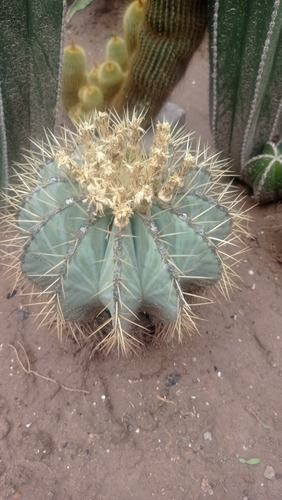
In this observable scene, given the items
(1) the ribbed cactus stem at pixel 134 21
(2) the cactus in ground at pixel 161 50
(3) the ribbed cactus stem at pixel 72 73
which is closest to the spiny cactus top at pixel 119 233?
(2) the cactus in ground at pixel 161 50

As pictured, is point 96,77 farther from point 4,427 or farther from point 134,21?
point 4,427

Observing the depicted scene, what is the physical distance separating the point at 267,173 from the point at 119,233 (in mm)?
937

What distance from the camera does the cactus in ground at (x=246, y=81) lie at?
1540 millimetres

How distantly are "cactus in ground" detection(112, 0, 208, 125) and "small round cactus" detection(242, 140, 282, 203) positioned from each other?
41cm

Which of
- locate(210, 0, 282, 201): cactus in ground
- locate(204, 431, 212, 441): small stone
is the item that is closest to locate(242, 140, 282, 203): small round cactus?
locate(210, 0, 282, 201): cactus in ground

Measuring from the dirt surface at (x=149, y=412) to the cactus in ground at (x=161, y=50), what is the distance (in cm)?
77

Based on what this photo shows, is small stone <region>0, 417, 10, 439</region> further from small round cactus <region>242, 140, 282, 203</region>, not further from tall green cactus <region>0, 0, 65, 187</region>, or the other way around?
small round cactus <region>242, 140, 282, 203</region>

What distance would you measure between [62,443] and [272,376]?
61cm

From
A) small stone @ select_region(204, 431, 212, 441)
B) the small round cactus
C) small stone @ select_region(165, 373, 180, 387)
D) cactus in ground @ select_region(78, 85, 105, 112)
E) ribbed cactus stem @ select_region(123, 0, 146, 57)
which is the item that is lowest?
small stone @ select_region(204, 431, 212, 441)

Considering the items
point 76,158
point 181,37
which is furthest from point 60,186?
point 181,37

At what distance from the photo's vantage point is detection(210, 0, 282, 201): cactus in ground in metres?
1.54

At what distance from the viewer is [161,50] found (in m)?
1.67

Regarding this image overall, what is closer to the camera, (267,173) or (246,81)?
(246,81)

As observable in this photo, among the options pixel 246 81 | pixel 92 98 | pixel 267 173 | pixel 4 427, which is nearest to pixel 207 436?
pixel 4 427
